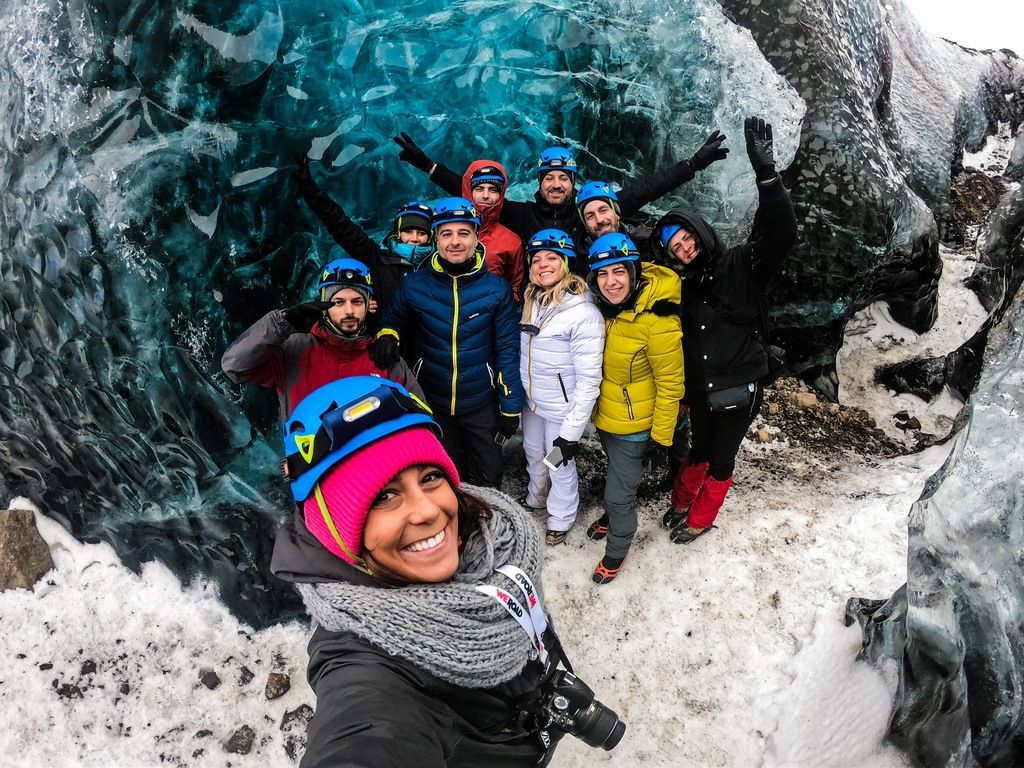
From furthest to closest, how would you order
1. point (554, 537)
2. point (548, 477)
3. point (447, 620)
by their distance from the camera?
point (548, 477)
point (554, 537)
point (447, 620)

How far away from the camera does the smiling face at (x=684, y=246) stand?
351 cm

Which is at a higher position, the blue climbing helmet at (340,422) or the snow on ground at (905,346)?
the blue climbing helmet at (340,422)

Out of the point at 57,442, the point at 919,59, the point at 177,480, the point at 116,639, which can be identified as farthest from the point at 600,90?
the point at 919,59

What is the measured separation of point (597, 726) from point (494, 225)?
3148 mm

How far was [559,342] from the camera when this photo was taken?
12.5ft

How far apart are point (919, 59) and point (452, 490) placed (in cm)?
1164

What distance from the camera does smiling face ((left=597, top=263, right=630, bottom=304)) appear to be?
3525mm

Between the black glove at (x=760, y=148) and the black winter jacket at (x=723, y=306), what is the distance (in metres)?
0.30

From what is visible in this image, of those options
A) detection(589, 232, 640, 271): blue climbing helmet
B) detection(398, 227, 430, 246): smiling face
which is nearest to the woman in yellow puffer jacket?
detection(589, 232, 640, 271): blue climbing helmet

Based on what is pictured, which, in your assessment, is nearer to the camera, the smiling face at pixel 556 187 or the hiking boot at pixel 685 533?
the smiling face at pixel 556 187

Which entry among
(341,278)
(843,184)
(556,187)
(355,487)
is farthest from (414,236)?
(843,184)

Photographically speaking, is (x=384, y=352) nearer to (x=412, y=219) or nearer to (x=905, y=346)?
(x=412, y=219)

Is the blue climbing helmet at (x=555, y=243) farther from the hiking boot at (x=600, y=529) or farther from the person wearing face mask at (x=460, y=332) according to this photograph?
the hiking boot at (x=600, y=529)

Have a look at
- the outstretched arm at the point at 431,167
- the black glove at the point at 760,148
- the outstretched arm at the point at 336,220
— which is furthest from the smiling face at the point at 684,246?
the outstretched arm at the point at 336,220
